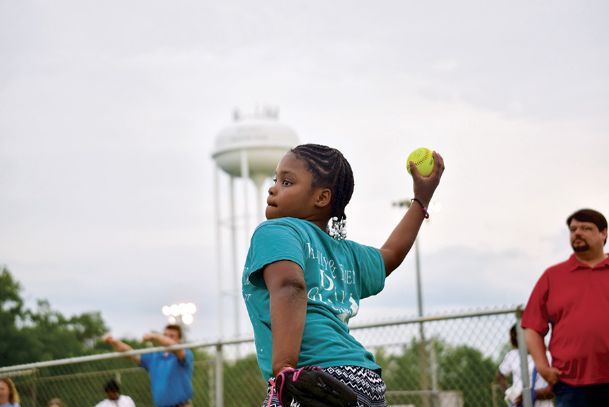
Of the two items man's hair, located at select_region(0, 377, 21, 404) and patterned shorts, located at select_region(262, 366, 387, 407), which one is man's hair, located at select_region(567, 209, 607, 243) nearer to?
patterned shorts, located at select_region(262, 366, 387, 407)

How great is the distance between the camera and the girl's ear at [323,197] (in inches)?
119

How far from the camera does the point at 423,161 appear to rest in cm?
348

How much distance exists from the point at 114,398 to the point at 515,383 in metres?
3.86

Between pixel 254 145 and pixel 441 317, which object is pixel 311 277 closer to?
pixel 441 317

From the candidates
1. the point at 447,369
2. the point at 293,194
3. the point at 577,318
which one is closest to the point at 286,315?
the point at 293,194

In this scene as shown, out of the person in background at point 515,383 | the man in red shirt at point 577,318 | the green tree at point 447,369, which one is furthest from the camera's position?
the green tree at point 447,369

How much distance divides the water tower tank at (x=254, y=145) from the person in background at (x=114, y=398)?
23310 millimetres

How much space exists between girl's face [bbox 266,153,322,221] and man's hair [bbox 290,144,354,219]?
2 cm

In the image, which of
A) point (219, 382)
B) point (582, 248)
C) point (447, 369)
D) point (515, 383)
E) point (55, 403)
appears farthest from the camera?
point (55, 403)

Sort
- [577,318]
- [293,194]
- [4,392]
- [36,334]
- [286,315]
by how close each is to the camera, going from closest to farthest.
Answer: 1. [286,315]
2. [293,194]
3. [577,318]
4. [4,392]
5. [36,334]

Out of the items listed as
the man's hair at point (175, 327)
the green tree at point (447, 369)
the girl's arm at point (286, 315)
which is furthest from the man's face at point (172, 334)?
the girl's arm at point (286, 315)

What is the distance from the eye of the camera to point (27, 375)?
9.06 m

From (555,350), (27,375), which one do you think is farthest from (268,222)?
(27,375)

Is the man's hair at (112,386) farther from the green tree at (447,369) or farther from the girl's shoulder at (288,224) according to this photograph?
the girl's shoulder at (288,224)
